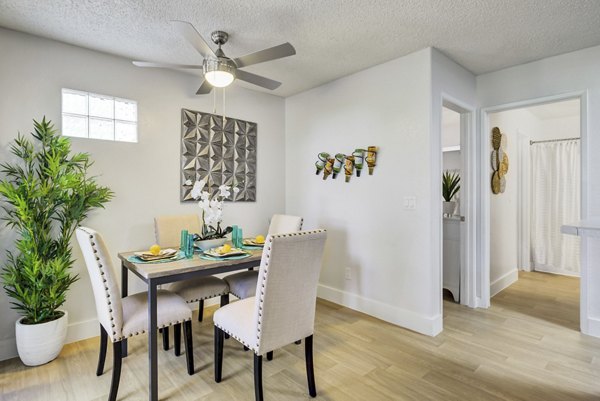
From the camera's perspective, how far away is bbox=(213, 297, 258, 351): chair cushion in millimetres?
1774

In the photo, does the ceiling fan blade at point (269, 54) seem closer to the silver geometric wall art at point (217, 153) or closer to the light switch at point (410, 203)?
the silver geometric wall art at point (217, 153)

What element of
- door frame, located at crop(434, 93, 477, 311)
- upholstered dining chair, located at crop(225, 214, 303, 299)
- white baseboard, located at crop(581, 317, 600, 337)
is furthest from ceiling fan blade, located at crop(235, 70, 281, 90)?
white baseboard, located at crop(581, 317, 600, 337)

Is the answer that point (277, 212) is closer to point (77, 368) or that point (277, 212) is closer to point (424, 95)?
point (424, 95)

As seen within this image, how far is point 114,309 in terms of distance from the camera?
1816mm

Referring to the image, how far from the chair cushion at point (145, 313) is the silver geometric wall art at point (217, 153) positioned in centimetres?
136

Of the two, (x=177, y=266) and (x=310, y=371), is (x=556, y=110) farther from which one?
(x=177, y=266)

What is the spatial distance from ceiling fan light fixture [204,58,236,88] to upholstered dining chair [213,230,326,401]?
1281 millimetres

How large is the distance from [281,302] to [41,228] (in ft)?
6.33

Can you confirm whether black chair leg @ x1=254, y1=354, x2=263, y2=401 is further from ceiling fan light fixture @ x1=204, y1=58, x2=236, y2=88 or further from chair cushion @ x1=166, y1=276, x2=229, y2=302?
ceiling fan light fixture @ x1=204, y1=58, x2=236, y2=88

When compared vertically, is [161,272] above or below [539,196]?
below

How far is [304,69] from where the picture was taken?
3221 millimetres

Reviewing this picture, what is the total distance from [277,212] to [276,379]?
231 centimetres

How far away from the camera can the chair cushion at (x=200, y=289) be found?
247 centimetres

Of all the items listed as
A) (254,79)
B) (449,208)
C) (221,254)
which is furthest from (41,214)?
→ (449,208)
